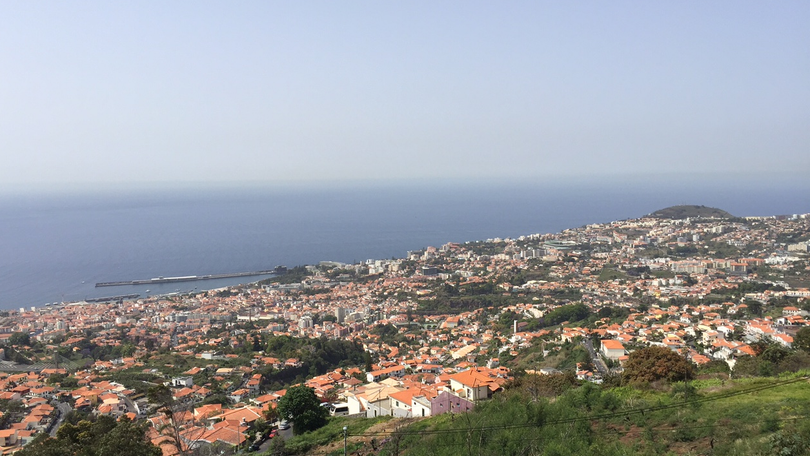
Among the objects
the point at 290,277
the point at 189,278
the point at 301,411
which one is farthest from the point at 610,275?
the point at 189,278

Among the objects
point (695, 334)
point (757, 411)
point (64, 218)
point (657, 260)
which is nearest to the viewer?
point (757, 411)

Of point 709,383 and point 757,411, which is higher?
point 757,411

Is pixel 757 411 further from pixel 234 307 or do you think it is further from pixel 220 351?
pixel 234 307

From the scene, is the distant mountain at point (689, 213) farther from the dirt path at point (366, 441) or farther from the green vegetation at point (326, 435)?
the dirt path at point (366, 441)

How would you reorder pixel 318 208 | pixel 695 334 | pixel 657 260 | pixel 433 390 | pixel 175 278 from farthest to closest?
pixel 318 208, pixel 175 278, pixel 657 260, pixel 695 334, pixel 433 390

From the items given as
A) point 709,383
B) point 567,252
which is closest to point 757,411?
point 709,383

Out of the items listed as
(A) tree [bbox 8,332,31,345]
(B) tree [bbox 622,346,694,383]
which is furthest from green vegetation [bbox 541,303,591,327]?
(A) tree [bbox 8,332,31,345]

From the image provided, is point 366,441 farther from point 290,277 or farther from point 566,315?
point 290,277
